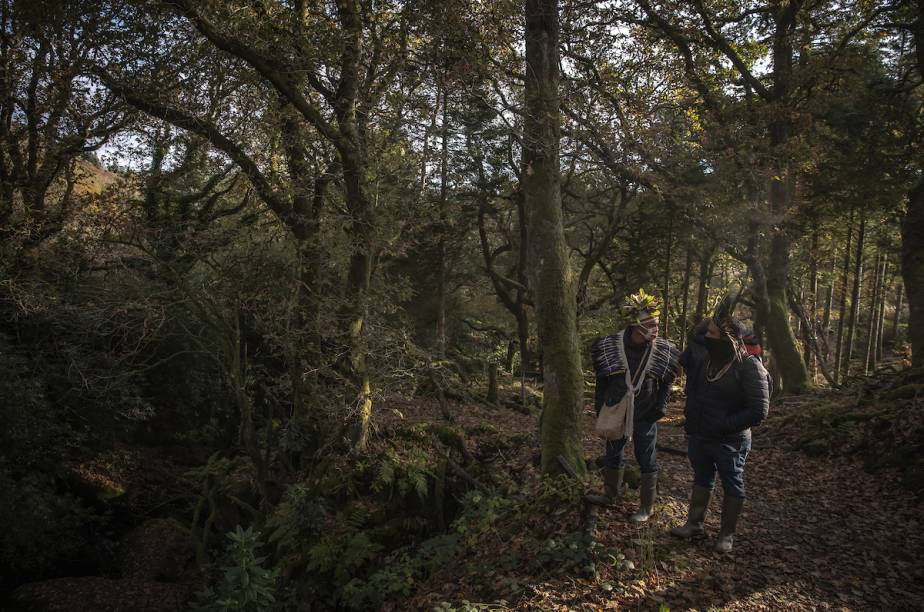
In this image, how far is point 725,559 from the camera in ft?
15.6

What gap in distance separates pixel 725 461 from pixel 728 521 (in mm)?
562

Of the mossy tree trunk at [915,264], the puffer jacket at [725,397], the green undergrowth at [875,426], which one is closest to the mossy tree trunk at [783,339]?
the green undergrowth at [875,426]

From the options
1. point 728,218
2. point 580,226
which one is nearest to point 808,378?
point 728,218

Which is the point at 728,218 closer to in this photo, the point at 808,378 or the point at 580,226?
the point at 808,378

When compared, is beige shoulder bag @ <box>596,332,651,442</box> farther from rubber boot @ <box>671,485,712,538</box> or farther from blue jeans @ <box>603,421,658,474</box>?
rubber boot @ <box>671,485,712,538</box>

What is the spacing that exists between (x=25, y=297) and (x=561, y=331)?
26.0 ft

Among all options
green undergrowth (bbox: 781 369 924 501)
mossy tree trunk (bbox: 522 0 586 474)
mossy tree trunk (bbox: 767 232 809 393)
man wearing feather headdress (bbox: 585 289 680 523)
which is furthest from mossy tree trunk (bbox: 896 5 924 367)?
man wearing feather headdress (bbox: 585 289 680 523)

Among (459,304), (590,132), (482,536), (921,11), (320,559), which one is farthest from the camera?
(459,304)

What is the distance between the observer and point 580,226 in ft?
72.6

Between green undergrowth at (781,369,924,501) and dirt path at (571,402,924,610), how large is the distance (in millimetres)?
398

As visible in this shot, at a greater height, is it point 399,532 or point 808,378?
point 808,378

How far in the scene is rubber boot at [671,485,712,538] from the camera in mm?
4957

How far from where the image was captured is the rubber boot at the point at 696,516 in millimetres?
4957

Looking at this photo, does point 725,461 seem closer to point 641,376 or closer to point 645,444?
point 645,444
